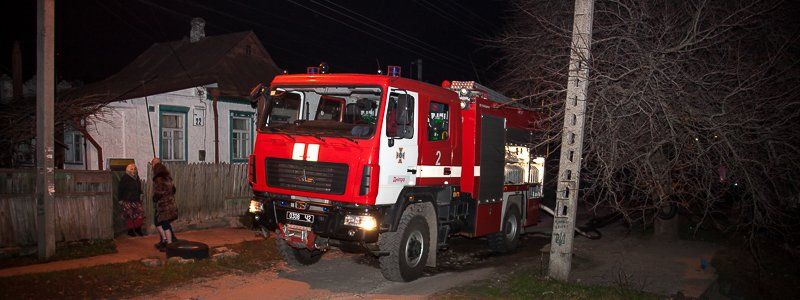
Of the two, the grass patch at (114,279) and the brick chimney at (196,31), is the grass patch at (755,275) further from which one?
the brick chimney at (196,31)

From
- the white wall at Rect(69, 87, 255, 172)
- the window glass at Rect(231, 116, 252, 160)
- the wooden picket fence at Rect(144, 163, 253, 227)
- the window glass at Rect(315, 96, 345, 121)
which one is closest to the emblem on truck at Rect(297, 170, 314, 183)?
the window glass at Rect(315, 96, 345, 121)

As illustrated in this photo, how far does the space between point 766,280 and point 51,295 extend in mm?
12342

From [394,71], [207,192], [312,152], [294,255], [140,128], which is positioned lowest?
[294,255]

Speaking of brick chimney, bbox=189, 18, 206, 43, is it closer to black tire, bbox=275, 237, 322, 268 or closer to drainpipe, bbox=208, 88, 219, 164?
drainpipe, bbox=208, 88, 219, 164

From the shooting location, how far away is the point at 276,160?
299 inches

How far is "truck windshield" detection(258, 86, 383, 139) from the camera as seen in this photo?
7449mm

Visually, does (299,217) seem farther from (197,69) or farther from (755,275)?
(197,69)

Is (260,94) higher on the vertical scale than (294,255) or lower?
higher

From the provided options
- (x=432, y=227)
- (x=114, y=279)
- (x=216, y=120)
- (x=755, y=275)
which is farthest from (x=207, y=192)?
(x=755, y=275)

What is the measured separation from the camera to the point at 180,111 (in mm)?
15141

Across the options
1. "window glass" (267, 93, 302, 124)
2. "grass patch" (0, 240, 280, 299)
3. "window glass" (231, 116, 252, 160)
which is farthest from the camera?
"window glass" (231, 116, 252, 160)

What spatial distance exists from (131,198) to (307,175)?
15.4ft

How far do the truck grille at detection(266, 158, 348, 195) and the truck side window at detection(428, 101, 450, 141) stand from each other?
174 cm

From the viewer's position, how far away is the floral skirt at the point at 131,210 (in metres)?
10.1
